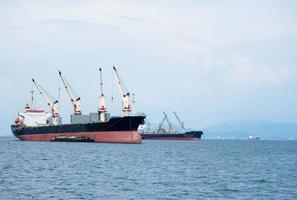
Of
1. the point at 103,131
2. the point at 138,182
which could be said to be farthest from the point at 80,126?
the point at 138,182

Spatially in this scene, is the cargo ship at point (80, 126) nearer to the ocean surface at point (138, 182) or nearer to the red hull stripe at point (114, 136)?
the red hull stripe at point (114, 136)

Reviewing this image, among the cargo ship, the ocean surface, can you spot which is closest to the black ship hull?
the cargo ship

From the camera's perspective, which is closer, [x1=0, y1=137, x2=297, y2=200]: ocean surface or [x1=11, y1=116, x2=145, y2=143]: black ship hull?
[x1=0, y1=137, x2=297, y2=200]: ocean surface

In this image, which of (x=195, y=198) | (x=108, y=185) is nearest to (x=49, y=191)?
(x=108, y=185)

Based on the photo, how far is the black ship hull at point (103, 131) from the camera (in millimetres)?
127625

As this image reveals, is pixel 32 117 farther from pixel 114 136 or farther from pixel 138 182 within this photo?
pixel 138 182

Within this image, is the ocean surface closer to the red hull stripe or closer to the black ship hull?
the black ship hull

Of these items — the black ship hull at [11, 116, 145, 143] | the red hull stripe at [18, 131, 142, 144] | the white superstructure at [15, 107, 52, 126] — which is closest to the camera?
the black ship hull at [11, 116, 145, 143]

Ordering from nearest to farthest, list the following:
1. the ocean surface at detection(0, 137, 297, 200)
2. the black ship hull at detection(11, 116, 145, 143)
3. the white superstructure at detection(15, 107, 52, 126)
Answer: the ocean surface at detection(0, 137, 297, 200)
the black ship hull at detection(11, 116, 145, 143)
the white superstructure at detection(15, 107, 52, 126)

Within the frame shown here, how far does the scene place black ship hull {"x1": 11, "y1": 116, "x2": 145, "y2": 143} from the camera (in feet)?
419

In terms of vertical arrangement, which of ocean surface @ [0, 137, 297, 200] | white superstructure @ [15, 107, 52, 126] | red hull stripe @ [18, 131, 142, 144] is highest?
white superstructure @ [15, 107, 52, 126]

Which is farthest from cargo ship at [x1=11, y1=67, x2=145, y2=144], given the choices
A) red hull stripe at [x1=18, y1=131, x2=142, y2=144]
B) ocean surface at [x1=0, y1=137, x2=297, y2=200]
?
ocean surface at [x1=0, y1=137, x2=297, y2=200]

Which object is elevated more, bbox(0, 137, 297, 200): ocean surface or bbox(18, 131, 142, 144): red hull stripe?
bbox(18, 131, 142, 144): red hull stripe

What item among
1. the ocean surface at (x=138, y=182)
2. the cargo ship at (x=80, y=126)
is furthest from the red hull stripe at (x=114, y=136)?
the ocean surface at (x=138, y=182)
